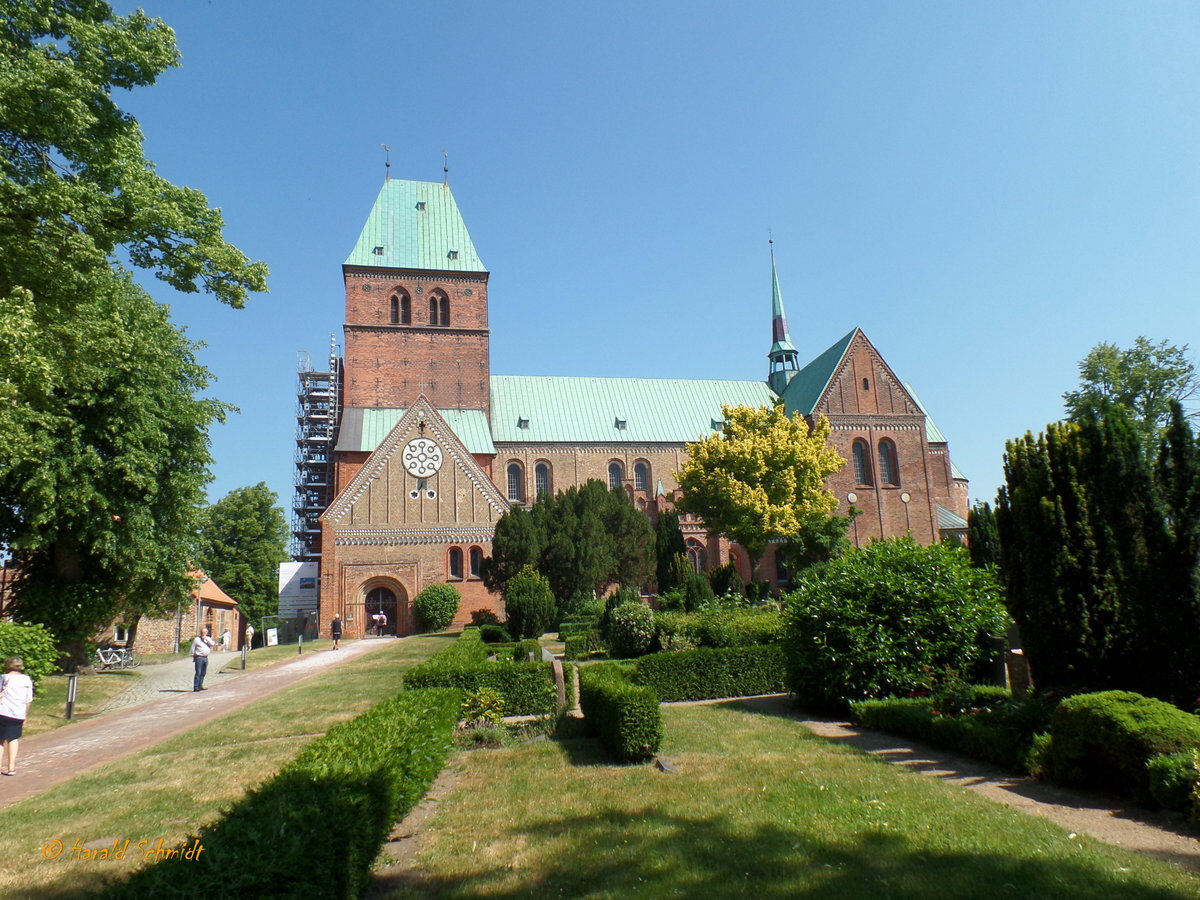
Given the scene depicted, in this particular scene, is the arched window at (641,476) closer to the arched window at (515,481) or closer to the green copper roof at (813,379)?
the arched window at (515,481)

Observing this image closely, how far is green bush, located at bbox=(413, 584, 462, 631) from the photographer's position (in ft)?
122

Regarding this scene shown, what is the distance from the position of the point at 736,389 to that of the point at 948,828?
50.6 m

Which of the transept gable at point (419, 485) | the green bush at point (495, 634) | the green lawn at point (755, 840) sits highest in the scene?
the transept gable at point (419, 485)

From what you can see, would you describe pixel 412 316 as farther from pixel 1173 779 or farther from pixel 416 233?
pixel 1173 779

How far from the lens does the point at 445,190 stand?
51.8 meters

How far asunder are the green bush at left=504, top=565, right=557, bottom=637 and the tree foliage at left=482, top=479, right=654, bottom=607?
4330 mm

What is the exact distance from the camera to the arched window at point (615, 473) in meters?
49.8

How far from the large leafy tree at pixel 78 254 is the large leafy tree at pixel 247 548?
135 ft

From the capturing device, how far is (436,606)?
37312 millimetres

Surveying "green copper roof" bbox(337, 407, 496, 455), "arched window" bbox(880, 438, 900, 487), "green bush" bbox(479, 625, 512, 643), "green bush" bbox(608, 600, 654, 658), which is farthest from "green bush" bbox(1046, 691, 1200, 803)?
"arched window" bbox(880, 438, 900, 487)

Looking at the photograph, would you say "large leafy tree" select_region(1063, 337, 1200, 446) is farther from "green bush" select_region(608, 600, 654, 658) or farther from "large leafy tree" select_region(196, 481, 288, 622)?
"large leafy tree" select_region(196, 481, 288, 622)

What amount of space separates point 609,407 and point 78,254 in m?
41.4

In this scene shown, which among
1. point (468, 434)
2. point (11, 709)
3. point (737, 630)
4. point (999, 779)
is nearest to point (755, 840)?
point (999, 779)

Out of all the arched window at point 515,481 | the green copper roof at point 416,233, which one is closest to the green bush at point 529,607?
the arched window at point 515,481
